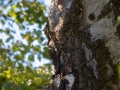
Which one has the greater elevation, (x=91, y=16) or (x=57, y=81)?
(x=91, y=16)

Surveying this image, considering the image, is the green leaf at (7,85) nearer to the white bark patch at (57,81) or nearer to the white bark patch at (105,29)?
the white bark patch at (57,81)

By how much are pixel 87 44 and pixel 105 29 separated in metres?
0.10

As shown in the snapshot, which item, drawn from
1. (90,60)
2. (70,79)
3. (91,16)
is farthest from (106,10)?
(70,79)

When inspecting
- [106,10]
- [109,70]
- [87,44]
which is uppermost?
[106,10]

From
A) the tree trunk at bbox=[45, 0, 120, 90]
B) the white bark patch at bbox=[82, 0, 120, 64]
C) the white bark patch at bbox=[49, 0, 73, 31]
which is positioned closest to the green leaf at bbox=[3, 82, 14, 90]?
the tree trunk at bbox=[45, 0, 120, 90]

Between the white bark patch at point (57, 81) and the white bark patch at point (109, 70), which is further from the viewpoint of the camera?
the white bark patch at point (57, 81)

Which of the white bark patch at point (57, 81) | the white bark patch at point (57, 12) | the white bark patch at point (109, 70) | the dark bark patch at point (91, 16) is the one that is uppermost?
the white bark patch at point (57, 12)

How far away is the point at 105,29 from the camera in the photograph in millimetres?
1347

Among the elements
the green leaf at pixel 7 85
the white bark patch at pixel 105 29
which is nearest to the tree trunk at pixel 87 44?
the white bark patch at pixel 105 29

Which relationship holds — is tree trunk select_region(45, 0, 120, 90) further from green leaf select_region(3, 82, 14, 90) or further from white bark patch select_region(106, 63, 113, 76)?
green leaf select_region(3, 82, 14, 90)

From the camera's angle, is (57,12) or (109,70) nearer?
(109,70)

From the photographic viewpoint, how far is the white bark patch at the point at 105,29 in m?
1.33

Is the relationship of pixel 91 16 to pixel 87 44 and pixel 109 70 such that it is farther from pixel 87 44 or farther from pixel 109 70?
pixel 109 70

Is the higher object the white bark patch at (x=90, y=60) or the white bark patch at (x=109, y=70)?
the white bark patch at (x=90, y=60)
